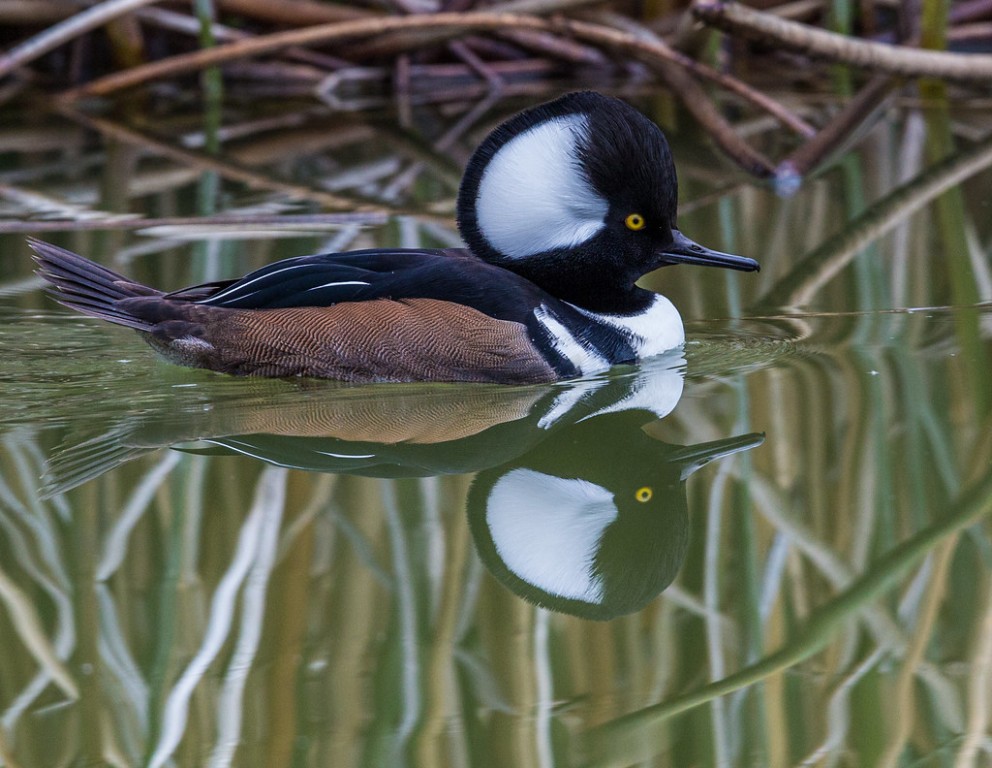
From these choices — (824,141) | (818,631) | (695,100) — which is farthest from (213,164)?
(818,631)

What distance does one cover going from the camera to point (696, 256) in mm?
5281

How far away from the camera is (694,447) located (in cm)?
442

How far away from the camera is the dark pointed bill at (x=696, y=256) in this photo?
17.2 feet

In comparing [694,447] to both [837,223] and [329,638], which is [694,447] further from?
[837,223]

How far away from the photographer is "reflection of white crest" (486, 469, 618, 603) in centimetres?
353

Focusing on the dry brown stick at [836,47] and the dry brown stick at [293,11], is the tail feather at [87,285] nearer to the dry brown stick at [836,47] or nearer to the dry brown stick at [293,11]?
the dry brown stick at [836,47]

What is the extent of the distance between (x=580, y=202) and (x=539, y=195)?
0.49 feet

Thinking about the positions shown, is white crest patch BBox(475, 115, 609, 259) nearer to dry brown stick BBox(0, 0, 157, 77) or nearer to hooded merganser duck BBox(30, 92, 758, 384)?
hooded merganser duck BBox(30, 92, 758, 384)

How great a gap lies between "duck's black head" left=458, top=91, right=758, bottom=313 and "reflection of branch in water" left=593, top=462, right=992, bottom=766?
1624 mm

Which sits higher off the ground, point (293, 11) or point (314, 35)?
point (293, 11)

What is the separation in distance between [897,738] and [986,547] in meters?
0.96

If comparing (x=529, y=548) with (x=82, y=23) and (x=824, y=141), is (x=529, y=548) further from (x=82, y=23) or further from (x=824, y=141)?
(x=82, y=23)

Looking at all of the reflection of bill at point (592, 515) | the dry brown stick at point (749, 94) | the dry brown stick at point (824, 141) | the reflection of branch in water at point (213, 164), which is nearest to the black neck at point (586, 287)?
the reflection of bill at point (592, 515)

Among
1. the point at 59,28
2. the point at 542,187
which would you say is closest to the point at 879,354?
the point at 542,187
